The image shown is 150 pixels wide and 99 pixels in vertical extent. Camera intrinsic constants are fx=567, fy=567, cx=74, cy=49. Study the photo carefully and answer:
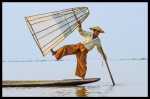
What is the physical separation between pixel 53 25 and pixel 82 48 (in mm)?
785

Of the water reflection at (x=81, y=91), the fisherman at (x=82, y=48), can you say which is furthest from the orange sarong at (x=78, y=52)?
the water reflection at (x=81, y=91)

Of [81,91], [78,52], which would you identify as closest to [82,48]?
[78,52]

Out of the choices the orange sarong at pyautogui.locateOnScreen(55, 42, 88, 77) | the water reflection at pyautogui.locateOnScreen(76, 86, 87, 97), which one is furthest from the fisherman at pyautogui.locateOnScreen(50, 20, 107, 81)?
the water reflection at pyautogui.locateOnScreen(76, 86, 87, 97)

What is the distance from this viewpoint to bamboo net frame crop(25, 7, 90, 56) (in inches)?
463

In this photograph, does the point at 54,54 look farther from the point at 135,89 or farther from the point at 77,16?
the point at 135,89

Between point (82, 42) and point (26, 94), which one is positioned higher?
point (82, 42)

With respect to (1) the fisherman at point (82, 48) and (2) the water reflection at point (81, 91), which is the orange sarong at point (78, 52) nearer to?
(1) the fisherman at point (82, 48)

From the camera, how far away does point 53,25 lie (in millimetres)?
11977

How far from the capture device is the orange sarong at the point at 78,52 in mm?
12023

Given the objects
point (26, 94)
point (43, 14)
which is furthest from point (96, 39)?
point (26, 94)

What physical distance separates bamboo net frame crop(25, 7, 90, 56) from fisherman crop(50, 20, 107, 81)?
172mm

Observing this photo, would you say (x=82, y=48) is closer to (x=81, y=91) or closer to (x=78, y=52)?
(x=78, y=52)

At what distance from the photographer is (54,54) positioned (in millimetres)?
12039

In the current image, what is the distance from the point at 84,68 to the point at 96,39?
683 mm
